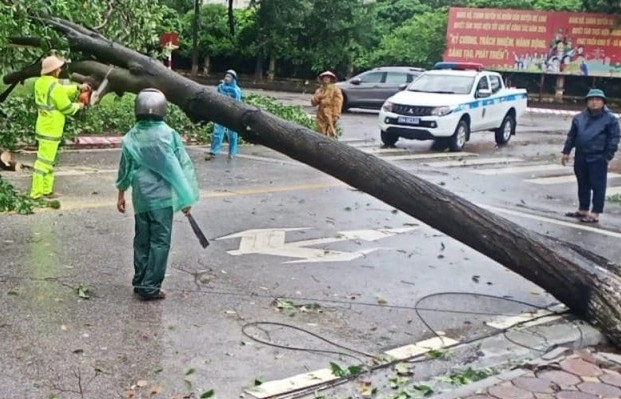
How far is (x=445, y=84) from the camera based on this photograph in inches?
748

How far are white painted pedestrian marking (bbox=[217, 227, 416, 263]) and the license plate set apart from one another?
8.78 meters

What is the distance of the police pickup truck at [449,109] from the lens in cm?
1772

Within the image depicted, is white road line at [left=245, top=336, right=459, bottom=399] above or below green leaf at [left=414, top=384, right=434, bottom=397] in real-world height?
below

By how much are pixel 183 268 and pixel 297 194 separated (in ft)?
14.3

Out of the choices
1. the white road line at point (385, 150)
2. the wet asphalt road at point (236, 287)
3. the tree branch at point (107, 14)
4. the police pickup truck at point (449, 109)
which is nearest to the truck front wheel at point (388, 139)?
the police pickup truck at point (449, 109)

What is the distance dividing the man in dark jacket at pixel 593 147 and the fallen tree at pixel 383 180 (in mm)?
4244

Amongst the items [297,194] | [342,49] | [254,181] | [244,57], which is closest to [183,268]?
[297,194]

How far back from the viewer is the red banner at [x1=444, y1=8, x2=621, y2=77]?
32.9 m

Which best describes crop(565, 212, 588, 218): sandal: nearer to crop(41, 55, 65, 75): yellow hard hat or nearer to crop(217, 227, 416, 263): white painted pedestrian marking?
crop(217, 227, 416, 263): white painted pedestrian marking

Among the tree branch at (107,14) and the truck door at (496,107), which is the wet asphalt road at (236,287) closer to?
the tree branch at (107,14)

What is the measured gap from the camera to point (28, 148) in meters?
13.9

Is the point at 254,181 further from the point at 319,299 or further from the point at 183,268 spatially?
the point at 319,299

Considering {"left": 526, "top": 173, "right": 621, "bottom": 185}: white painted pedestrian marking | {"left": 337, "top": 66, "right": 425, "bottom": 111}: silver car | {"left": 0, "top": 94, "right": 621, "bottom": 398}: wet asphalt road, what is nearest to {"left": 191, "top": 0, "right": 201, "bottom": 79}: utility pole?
{"left": 337, "top": 66, "right": 425, "bottom": 111}: silver car

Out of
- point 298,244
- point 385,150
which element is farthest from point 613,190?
point 298,244
